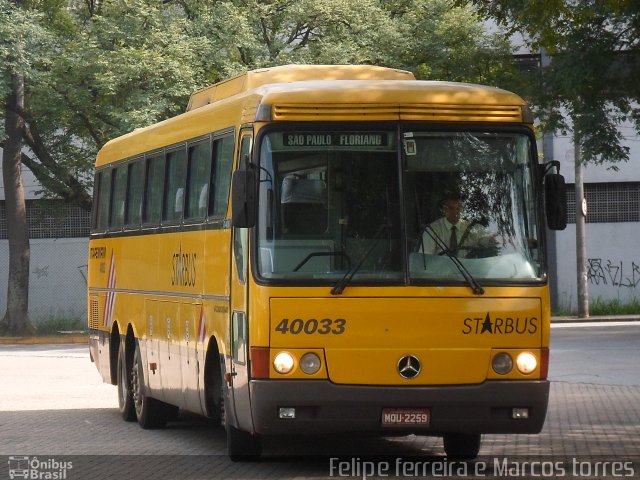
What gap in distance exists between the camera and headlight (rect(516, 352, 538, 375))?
10945 millimetres

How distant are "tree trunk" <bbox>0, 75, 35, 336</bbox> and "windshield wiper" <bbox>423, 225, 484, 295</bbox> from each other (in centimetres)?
2528

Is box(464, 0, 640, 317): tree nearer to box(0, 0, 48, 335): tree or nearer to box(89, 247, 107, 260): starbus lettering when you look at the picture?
box(89, 247, 107, 260): starbus lettering

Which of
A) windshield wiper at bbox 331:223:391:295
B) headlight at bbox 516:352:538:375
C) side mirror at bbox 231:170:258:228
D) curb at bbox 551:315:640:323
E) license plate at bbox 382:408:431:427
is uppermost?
side mirror at bbox 231:170:258:228

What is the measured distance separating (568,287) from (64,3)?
1681cm

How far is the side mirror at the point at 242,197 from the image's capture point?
35.3ft

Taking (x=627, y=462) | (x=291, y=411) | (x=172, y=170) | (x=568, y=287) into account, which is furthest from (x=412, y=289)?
(x=568, y=287)

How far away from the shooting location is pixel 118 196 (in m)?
17.1

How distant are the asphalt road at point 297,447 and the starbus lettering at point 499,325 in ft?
3.42

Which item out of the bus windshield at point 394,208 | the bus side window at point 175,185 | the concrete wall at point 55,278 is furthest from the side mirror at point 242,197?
the concrete wall at point 55,278

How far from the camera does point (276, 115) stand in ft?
36.5

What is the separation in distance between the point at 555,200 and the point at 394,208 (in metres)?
1.26

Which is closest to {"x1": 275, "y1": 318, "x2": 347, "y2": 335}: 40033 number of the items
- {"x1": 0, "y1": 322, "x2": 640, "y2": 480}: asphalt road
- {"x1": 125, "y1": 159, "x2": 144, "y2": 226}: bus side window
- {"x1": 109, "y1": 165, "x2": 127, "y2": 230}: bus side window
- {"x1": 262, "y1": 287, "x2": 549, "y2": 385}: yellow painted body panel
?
{"x1": 262, "y1": 287, "x2": 549, "y2": 385}: yellow painted body panel

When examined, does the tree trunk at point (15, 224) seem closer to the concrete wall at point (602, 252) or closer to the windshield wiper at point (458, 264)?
the concrete wall at point (602, 252)

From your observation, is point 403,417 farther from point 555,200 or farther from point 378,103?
point 378,103
